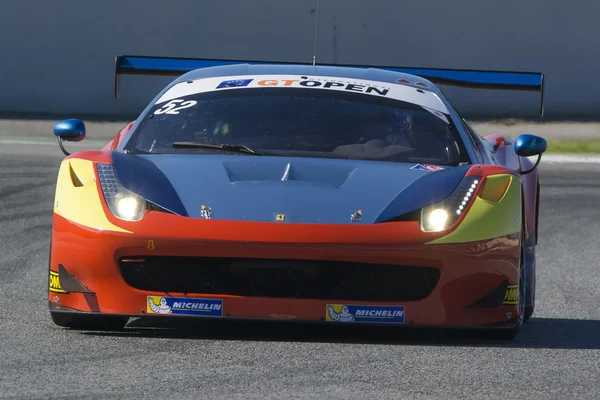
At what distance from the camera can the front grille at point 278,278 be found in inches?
185

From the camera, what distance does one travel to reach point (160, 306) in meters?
4.75

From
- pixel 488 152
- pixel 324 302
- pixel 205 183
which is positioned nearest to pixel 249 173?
pixel 205 183

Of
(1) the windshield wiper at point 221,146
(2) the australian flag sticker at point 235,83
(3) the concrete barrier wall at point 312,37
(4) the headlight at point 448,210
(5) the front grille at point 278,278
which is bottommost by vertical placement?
(3) the concrete barrier wall at point 312,37

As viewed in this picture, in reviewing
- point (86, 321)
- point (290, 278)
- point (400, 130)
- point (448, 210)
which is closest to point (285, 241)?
point (290, 278)

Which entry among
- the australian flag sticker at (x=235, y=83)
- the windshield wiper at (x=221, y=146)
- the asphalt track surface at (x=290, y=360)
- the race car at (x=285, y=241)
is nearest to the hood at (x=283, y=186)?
the race car at (x=285, y=241)

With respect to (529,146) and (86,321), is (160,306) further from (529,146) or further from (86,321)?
(529,146)

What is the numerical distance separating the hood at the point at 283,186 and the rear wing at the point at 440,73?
2030 mm

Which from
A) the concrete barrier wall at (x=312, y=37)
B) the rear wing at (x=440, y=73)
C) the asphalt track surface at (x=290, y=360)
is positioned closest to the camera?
the asphalt track surface at (x=290, y=360)

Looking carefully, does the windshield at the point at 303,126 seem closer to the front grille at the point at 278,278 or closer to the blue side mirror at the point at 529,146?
the blue side mirror at the point at 529,146

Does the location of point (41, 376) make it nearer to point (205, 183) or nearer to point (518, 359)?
point (205, 183)

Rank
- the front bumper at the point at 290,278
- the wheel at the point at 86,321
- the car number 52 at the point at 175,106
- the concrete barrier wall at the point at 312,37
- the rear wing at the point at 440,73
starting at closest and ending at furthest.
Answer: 1. the front bumper at the point at 290,278
2. the wheel at the point at 86,321
3. the car number 52 at the point at 175,106
4. the rear wing at the point at 440,73
5. the concrete barrier wall at the point at 312,37

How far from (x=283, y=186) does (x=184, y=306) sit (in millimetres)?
623

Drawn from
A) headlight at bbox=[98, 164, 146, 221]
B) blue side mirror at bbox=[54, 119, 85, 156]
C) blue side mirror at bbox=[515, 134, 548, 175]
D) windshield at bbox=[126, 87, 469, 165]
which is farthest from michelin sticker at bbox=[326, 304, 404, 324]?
blue side mirror at bbox=[54, 119, 85, 156]

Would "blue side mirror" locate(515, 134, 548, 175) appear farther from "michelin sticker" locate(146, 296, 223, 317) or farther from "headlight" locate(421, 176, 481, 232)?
"michelin sticker" locate(146, 296, 223, 317)
